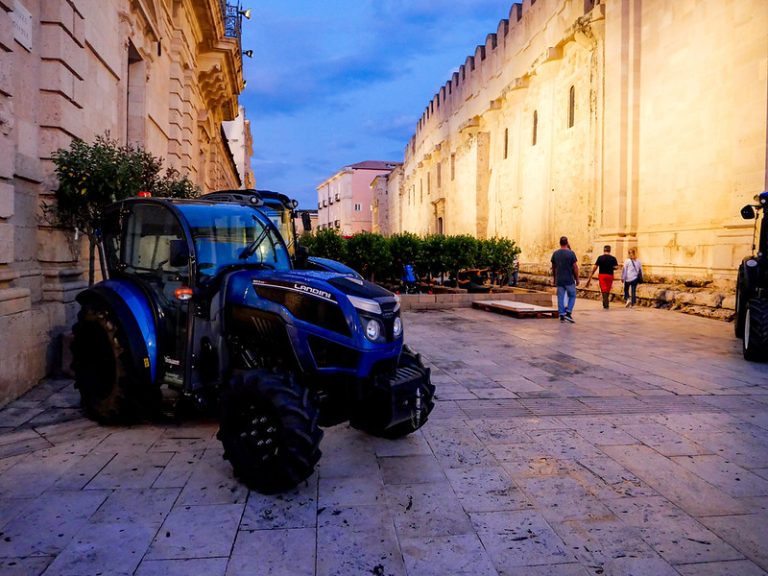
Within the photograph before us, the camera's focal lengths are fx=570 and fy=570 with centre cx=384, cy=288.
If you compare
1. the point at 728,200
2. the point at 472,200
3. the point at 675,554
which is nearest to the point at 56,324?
the point at 675,554

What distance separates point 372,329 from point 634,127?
16.8 m

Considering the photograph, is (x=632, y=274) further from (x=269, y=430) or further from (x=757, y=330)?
(x=269, y=430)

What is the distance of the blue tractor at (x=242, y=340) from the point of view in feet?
11.3

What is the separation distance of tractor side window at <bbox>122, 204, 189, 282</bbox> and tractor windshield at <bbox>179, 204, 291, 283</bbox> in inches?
7.9

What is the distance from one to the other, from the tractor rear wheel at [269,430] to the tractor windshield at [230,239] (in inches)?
43.0

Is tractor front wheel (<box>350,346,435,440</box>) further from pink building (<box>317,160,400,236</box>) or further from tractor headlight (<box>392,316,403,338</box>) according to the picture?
pink building (<box>317,160,400,236</box>)

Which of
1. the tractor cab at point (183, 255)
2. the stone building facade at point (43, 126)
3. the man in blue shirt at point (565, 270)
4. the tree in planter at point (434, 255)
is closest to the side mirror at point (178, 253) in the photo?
the tractor cab at point (183, 255)

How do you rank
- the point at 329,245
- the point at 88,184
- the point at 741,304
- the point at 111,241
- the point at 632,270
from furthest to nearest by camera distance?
the point at 329,245 → the point at 632,270 → the point at 741,304 → the point at 88,184 → the point at 111,241

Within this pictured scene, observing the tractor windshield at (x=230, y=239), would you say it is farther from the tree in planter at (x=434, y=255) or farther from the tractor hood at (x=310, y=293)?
the tree in planter at (x=434, y=255)

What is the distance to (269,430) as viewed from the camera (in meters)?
3.42

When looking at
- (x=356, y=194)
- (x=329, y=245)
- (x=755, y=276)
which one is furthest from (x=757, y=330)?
(x=356, y=194)

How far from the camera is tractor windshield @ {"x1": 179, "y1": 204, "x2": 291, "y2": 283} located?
426 centimetres

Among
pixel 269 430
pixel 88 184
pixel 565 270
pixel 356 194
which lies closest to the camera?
pixel 269 430

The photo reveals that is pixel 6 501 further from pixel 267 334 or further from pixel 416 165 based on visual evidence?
pixel 416 165
